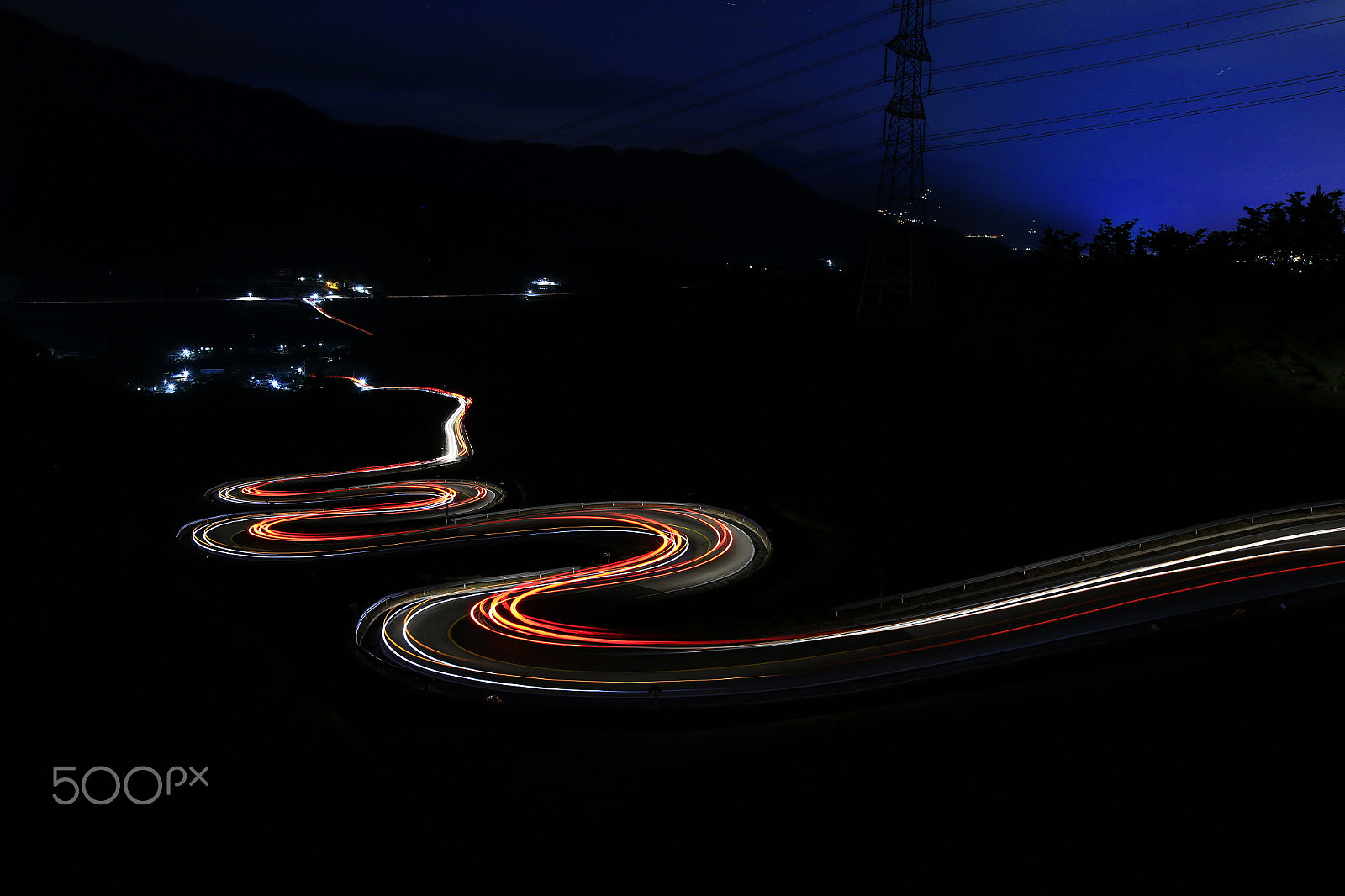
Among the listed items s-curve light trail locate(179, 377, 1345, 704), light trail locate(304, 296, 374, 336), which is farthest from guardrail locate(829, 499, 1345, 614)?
light trail locate(304, 296, 374, 336)

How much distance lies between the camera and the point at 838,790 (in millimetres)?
12844

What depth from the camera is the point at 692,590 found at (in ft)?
75.3

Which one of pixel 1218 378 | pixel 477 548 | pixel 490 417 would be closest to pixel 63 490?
pixel 477 548

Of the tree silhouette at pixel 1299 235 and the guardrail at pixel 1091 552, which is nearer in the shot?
the guardrail at pixel 1091 552

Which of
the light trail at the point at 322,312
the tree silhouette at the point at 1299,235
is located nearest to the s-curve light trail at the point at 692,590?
the tree silhouette at the point at 1299,235

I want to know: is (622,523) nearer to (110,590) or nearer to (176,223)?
(110,590)

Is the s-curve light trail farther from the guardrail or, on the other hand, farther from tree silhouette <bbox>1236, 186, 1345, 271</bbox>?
tree silhouette <bbox>1236, 186, 1345, 271</bbox>

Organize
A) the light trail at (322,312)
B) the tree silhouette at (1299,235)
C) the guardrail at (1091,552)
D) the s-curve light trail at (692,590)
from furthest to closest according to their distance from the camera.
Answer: the light trail at (322,312) → the tree silhouette at (1299,235) → the guardrail at (1091,552) → the s-curve light trail at (692,590)

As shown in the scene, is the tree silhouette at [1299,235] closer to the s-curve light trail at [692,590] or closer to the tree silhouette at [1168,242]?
the tree silhouette at [1168,242]

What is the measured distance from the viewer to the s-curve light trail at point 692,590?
55.0 ft

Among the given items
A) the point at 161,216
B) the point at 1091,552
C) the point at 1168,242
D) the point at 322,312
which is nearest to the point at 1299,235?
the point at 1168,242

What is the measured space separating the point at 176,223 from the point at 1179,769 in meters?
198

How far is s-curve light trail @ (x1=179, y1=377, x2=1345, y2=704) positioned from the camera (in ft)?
55.0

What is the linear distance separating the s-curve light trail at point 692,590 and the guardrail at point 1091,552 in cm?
31
